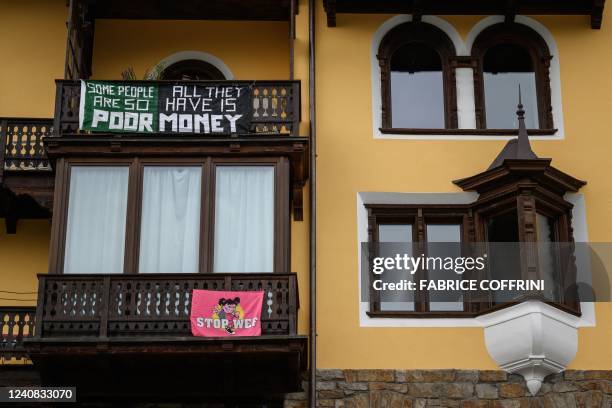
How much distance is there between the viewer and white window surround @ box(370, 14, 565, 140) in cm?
2250

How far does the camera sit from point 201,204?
68.7ft

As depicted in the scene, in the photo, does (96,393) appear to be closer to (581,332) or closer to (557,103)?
(581,332)

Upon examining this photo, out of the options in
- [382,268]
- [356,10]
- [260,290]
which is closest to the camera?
[260,290]

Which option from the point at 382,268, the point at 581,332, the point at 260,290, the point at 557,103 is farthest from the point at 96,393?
the point at 557,103

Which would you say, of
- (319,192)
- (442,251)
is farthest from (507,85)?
(319,192)

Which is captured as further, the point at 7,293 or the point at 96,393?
the point at 7,293

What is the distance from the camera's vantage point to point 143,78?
77.7 ft

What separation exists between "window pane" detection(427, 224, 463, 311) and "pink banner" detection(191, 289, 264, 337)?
3424mm

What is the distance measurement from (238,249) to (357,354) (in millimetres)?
2719

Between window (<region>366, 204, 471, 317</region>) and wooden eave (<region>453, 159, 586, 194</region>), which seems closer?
wooden eave (<region>453, 159, 586, 194</region>)

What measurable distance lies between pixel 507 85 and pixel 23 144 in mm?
9219

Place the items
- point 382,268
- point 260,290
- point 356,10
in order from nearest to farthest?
1. point 260,290
2. point 382,268
3. point 356,10

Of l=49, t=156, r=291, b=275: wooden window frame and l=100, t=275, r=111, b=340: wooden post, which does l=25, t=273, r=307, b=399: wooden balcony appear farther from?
l=49, t=156, r=291, b=275: wooden window frame

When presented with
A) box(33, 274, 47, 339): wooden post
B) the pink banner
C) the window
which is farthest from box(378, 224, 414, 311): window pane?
box(33, 274, 47, 339): wooden post
